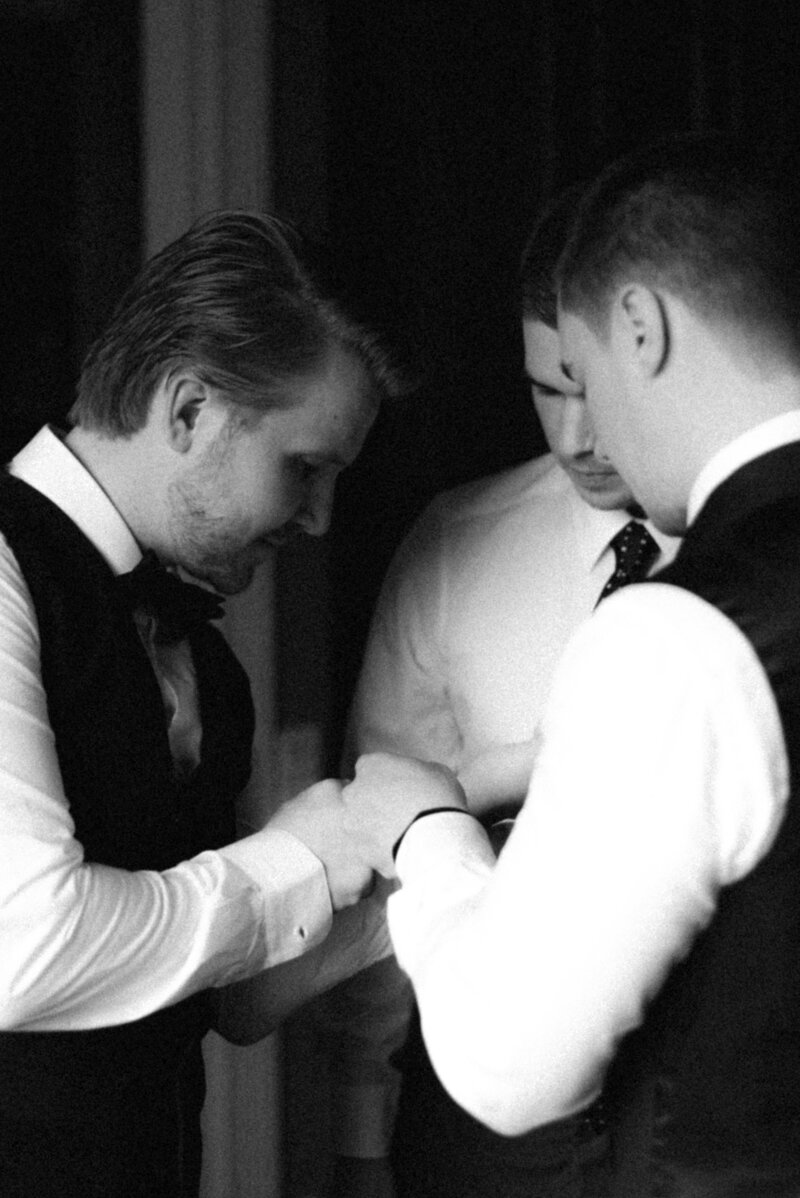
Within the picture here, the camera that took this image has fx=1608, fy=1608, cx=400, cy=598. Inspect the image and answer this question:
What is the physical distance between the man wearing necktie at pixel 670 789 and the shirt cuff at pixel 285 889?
298mm

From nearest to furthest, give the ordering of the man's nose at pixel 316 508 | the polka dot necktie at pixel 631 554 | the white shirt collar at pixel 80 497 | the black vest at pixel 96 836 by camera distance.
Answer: the black vest at pixel 96 836 < the white shirt collar at pixel 80 497 < the man's nose at pixel 316 508 < the polka dot necktie at pixel 631 554

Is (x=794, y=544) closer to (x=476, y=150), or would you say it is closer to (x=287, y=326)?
(x=287, y=326)

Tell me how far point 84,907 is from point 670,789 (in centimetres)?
58

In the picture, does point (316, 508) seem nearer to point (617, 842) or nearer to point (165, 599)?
point (165, 599)

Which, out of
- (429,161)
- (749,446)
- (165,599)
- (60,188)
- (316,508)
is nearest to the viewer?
(749,446)

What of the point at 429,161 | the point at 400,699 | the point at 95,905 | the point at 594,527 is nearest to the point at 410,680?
the point at 400,699

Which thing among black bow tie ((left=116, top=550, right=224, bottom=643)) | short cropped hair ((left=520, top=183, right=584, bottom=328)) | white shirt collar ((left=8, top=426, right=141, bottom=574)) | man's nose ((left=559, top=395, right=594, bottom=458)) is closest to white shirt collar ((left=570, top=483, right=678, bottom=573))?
man's nose ((left=559, top=395, right=594, bottom=458))

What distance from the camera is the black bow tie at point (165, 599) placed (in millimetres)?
1655

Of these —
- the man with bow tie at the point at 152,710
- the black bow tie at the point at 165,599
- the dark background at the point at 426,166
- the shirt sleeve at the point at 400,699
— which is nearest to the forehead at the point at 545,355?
the man with bow tie at the point at 152,710

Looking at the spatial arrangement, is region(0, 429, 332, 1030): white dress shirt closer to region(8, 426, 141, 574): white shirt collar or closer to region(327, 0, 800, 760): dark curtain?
region(8, 426, 141, 574): white shirt collar

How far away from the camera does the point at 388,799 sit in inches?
62.6

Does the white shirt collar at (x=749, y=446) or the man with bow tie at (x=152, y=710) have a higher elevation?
the white shirt collar at (x=749, y=446)

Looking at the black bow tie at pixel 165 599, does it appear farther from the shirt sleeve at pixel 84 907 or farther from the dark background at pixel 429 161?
the dark background at pixel 429 161

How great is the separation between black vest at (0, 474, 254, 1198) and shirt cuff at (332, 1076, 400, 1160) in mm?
715
